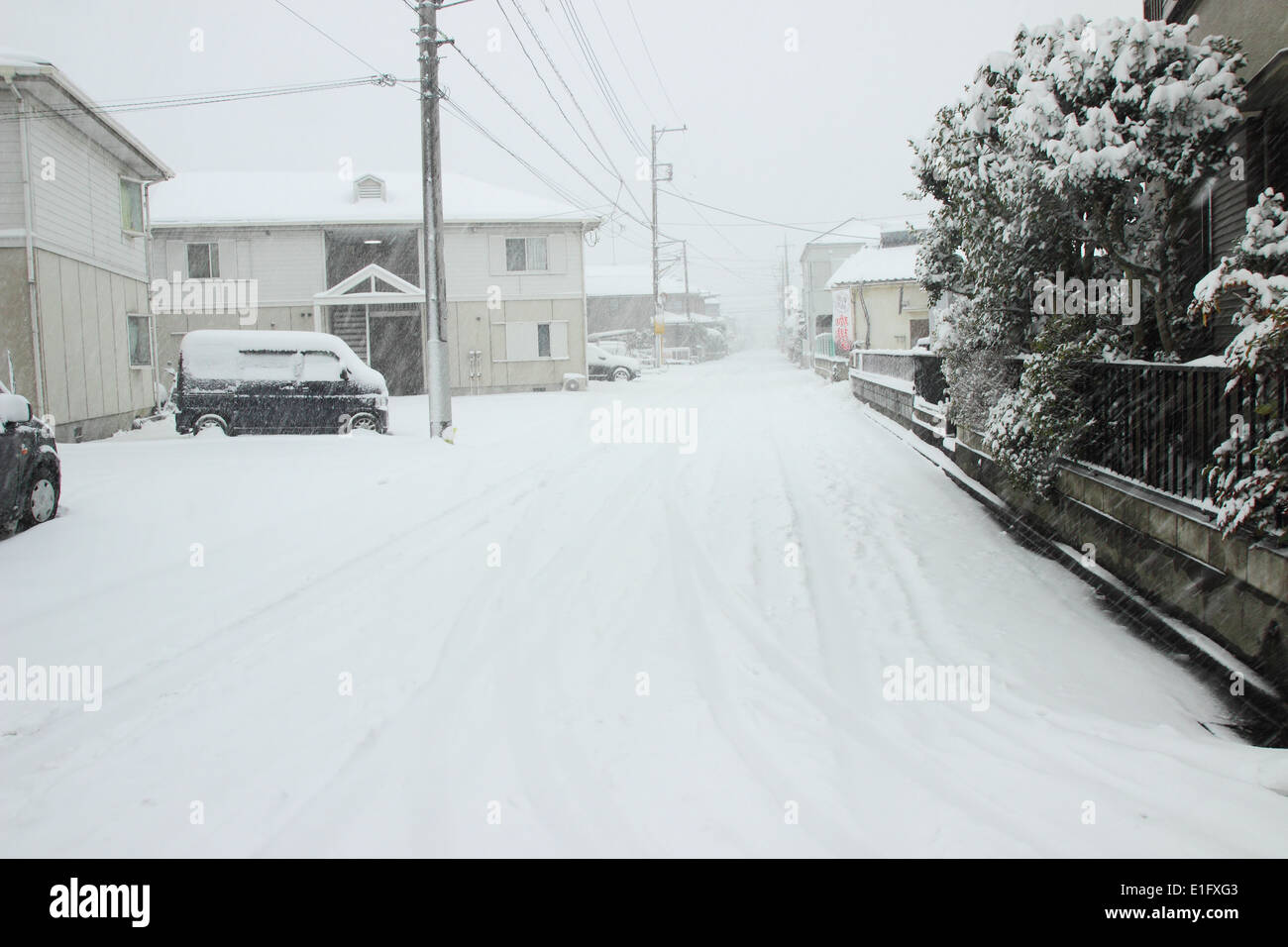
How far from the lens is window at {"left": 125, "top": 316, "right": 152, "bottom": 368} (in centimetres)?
1948

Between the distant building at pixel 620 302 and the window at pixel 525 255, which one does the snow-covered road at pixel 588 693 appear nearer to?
the window at pixel 525 255

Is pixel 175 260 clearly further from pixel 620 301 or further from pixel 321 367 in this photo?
pixel 620 301

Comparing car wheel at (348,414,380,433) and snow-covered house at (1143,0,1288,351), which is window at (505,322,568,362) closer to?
car wheel at (348,414,380,433)

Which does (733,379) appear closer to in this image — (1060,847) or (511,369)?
(511,369)

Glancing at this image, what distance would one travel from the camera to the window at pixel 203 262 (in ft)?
94.7

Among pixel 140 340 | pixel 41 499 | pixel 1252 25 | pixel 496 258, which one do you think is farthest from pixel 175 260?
pixel 1252 25

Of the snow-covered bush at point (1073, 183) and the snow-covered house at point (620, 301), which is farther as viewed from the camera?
the snow-covered house at point (620, 301)

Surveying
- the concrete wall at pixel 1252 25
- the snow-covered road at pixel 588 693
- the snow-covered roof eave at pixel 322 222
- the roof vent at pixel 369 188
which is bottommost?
the snow-covered road at pixel 588 693

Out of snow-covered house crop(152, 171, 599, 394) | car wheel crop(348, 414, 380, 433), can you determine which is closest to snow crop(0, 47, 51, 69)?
car wheel crop(348, 414, 380, 433)

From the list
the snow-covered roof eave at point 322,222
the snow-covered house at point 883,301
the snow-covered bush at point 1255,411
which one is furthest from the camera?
the snow-covered house at point 883,301

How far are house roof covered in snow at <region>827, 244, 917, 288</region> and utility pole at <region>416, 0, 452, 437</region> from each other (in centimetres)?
2441

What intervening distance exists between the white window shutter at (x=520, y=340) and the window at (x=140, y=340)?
37.9ft

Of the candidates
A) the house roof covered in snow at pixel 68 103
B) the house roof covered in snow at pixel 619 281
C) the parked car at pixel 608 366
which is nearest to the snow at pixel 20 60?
the house roof covered in snow at pixel 68 103
